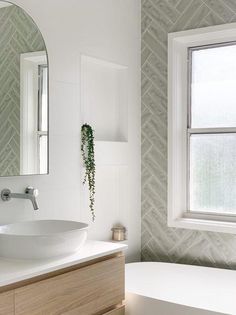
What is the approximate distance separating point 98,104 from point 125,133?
1.09 ft

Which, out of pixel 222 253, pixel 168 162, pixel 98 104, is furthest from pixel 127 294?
pixel 98 104

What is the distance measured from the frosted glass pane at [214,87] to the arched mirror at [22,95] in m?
1.30

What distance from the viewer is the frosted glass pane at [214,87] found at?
3262 mm

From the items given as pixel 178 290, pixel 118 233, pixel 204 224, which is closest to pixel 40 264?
pixel 178 290

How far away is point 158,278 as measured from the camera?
3059mm

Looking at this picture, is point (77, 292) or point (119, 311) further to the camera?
point (119, 311)

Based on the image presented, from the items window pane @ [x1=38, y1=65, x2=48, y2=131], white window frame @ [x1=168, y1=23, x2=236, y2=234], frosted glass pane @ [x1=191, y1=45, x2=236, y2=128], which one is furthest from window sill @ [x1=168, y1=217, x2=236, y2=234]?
window pane @ [x1=38, y1=65, x2=48, y2=131]

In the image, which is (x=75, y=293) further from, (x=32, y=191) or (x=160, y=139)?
(x=160, y=139)

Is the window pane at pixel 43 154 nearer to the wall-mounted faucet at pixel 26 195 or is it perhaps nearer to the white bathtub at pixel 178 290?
the wall-mounted faucet at pixel 26 195

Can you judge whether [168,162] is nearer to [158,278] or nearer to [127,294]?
[158,278]

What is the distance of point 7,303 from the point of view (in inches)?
69.2

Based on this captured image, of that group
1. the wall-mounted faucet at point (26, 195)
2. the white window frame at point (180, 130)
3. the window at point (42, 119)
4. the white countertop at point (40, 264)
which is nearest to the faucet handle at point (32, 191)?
the wall-mounted faucet at point (26, 195)

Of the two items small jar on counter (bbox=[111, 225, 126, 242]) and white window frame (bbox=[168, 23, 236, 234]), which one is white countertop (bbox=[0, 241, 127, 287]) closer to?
small jar on counter (bbox=[111, 225, 126, 242])

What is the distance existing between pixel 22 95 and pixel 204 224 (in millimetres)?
1604
